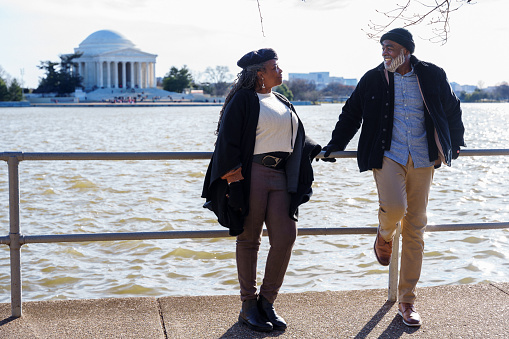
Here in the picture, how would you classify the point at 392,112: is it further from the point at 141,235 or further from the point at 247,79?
the point at 141,235

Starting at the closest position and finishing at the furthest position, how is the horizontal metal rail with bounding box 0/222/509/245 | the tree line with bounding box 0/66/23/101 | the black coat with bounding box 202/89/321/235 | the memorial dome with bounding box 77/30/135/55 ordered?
the black coat with bounding box 202/89/321/235 < the horizontal metal rail with bounding box 0/222/509/245 < the tree line with bounding box 0/66/23/101 < the memorial dome with bounding box 77/30/135/55

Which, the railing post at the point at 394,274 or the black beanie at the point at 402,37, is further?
the railing post at the point at 394,274

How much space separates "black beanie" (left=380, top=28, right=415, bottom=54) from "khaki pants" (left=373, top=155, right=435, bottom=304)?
690 millimetres

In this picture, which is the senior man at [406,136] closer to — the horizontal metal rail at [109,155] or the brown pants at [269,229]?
the horizontal metal rail at [109,155]

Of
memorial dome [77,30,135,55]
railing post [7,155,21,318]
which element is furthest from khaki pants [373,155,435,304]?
memorial dome [77,30,135,55]

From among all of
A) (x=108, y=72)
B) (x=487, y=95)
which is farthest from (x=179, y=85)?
(x=487, y=95)

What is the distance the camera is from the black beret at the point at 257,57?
13.1 feet

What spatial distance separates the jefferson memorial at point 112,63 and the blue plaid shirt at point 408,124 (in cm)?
13430

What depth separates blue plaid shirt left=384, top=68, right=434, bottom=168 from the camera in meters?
4.16

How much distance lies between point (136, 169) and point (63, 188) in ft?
14.1

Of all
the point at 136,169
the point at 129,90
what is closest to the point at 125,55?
the point at 129,90

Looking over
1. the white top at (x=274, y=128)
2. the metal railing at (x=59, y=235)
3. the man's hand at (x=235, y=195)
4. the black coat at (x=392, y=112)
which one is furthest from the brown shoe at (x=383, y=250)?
the man's hand at (x=235, y=195)

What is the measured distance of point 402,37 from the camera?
13.6 feet

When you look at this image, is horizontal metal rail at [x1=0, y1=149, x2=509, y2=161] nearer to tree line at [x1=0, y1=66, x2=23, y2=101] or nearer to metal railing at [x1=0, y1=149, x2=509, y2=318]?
metal railing at [x1=0, y1=149, x2=509, y2=318]
